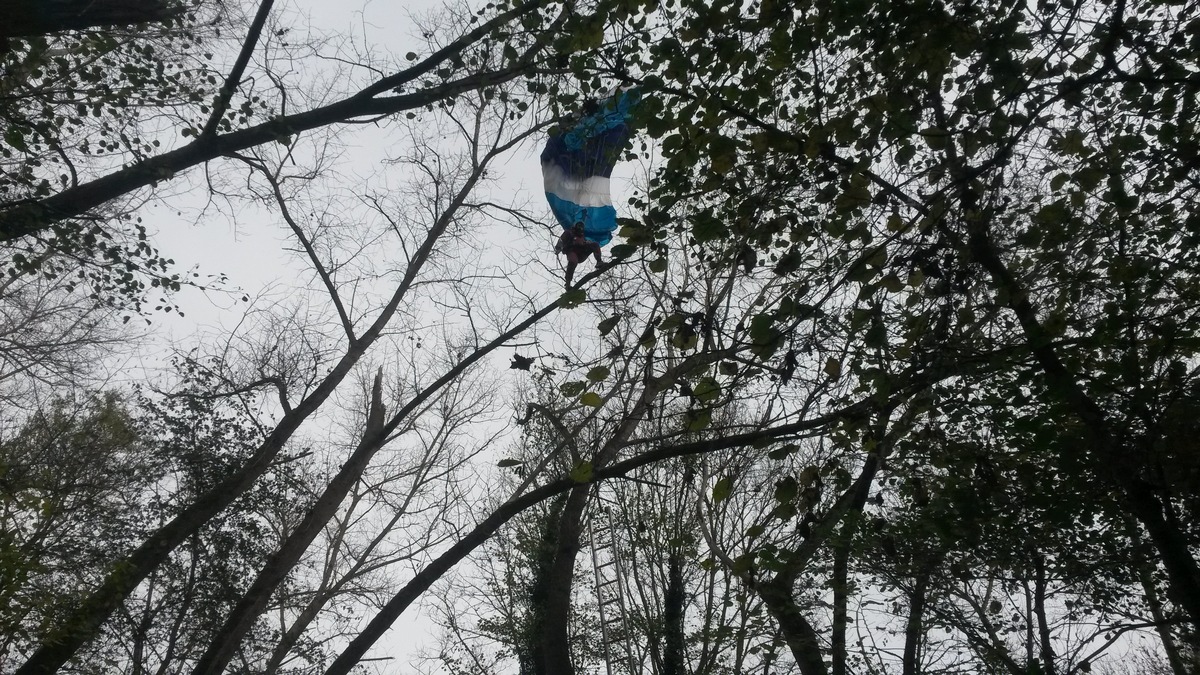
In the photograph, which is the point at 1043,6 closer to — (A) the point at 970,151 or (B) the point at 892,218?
(A) the point at 970,151

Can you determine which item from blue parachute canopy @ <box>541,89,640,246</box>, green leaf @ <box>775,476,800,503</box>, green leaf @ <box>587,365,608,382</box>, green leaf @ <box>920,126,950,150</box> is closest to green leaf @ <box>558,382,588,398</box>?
green leaf @ <box>587,365,608,382</box>

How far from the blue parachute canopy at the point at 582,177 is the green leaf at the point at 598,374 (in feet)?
10.4

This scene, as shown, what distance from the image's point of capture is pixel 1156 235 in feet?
14.3

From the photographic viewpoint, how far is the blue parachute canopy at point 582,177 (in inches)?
248

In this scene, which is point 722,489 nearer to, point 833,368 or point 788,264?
point 833,368

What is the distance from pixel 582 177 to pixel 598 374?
450 cm

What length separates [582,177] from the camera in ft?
23.6

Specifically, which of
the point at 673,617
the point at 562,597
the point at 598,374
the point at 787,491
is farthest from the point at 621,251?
the point at 673,617

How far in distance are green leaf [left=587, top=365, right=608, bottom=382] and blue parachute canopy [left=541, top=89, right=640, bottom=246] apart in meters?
3.18

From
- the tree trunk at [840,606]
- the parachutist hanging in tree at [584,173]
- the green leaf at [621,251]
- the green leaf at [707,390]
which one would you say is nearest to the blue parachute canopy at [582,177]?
the parachutist hanging in tree at [584,173]

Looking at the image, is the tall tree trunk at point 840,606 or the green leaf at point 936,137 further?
the tall tree trunk at point 840,606

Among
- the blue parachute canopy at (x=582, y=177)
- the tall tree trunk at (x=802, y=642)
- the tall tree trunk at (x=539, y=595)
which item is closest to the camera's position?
the blue parachute canopy at (x=582, y=177)

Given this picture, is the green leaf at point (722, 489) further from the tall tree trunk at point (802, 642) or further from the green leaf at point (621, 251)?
the tall tree trunk at point (802, 642)

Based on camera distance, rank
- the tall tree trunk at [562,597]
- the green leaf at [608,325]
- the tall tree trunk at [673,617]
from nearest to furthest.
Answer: the green leaf at [608,325]
the tall tree trunk at [562,597]
the tall tree trunk at [673,617]
